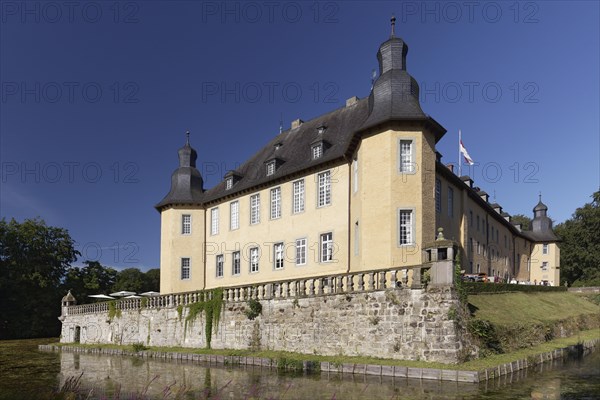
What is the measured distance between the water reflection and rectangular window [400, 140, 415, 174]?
8.96 meters

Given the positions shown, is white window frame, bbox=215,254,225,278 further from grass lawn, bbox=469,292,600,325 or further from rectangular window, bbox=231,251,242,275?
grass lawn, bbox=469,292,600,325

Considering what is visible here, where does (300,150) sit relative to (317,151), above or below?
above

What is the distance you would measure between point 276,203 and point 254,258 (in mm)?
3692

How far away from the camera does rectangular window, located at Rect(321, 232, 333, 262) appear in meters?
24.9

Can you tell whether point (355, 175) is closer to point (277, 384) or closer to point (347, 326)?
point (347, 326)

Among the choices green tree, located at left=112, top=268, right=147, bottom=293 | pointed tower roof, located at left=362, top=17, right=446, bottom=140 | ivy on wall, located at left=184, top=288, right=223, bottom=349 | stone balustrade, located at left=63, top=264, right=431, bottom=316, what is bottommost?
green tree, located at left=112, top=268, right=147, bottom=293

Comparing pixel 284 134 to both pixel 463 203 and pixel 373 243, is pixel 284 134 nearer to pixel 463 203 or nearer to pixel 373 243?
pixel 463 203

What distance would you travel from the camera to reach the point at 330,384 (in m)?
13.1

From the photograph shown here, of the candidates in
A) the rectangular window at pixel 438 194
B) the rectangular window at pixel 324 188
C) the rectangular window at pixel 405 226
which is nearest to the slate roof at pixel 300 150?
the rectangular window at pixel 324 188

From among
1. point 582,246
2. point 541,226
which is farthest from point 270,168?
point 582,246

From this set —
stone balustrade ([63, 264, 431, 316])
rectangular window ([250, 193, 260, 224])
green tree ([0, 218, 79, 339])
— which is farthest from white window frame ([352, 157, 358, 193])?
green tree ([0, 218, 79, 339])

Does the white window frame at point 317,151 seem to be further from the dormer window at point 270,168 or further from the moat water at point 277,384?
the moat water at point 277,384

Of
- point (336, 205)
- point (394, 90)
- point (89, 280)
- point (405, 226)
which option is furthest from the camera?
point (89, 280)

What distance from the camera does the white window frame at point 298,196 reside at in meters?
27.0
